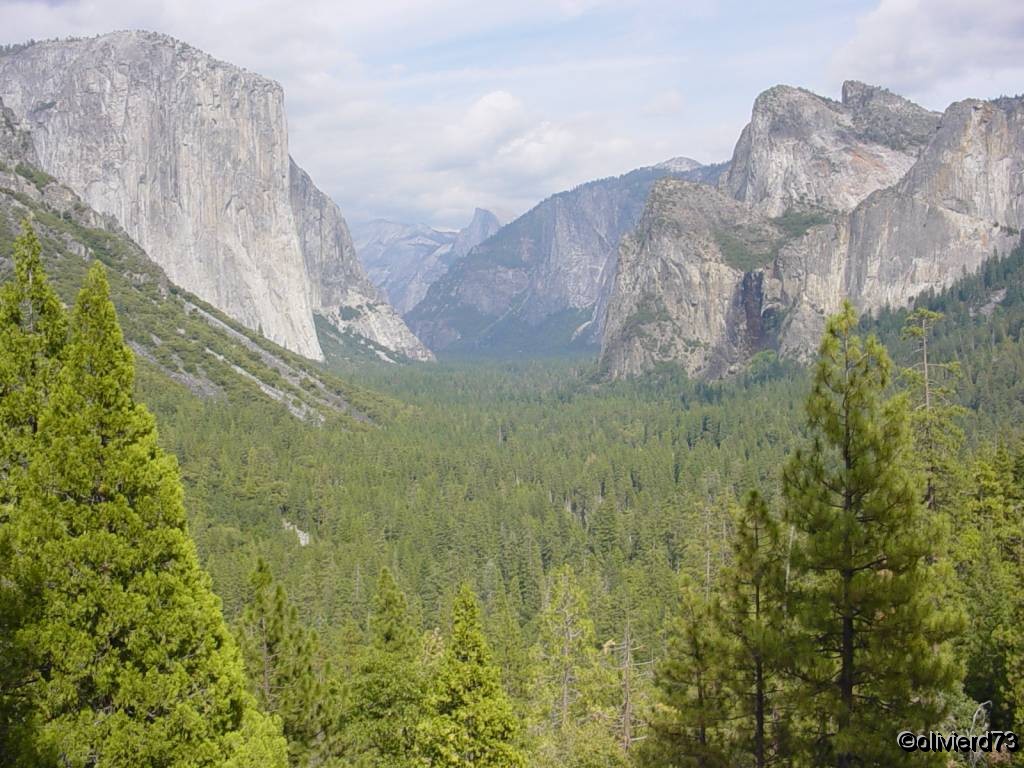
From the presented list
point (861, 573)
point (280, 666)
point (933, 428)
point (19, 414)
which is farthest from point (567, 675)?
point (19, 414)

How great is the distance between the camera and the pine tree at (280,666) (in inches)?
993

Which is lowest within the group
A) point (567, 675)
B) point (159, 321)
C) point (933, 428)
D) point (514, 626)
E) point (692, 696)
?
point (514, 626)

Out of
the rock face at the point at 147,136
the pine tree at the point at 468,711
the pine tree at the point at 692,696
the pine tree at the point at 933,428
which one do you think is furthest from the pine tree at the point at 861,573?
the rock face at the point at 147,136

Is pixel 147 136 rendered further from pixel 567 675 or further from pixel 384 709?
pixel 567 675

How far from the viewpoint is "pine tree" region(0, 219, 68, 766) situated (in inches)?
393

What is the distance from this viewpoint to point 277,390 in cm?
13738

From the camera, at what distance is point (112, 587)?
34.8 feet

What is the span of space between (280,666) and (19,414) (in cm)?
1635

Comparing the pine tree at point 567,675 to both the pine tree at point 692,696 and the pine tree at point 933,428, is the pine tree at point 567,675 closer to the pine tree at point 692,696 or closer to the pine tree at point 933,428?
the pine tree at point 692,696

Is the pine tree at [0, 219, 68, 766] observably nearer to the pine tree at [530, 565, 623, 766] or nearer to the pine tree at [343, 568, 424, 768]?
the pine tree at [343, 568, 424, 768]

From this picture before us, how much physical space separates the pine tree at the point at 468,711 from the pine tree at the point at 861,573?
9.08m

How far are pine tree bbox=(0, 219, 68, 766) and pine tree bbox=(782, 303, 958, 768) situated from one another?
1199 cm

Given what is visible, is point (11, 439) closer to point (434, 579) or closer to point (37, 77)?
point (434, 579)

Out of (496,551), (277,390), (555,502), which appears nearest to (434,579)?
(496,551)
